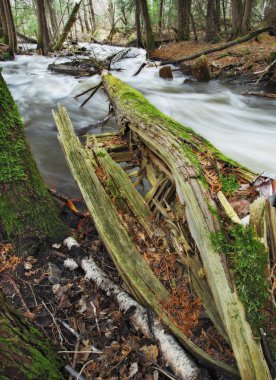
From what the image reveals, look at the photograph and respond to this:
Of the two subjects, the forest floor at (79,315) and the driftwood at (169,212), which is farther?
the forest floor at (79,315)

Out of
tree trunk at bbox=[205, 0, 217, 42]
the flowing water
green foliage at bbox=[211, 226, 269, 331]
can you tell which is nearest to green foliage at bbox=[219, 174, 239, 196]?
green foliage at bbox=[211, 226, 269, 331]

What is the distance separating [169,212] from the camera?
271cm

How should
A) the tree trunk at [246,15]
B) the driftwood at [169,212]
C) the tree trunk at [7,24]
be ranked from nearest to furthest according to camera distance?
the driftwood at [169,212]
the tree trunk at [246,15]
the tree trunk at [7,24]

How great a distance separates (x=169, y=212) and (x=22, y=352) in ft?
5.04

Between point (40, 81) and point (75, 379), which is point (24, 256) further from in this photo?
point (40, 81)

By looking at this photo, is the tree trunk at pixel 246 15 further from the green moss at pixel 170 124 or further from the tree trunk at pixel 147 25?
the green moss at pixel 170 124

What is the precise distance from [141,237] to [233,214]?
2.82 ft

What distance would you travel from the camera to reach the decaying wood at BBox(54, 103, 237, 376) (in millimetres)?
2023

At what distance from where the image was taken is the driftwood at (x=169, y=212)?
1.84 metres

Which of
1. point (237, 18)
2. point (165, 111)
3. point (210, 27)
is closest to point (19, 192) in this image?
point (165, 111)

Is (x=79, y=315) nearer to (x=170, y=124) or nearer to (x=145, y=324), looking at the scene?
(x=145, y=324)

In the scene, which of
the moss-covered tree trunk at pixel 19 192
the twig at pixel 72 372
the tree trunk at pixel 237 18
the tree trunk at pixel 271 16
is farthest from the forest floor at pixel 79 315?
the tree trunk at pixel 237 18

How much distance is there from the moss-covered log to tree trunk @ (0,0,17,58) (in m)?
14.9

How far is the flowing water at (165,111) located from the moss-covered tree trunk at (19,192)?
225cm
